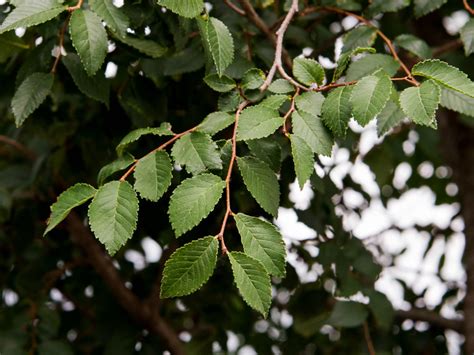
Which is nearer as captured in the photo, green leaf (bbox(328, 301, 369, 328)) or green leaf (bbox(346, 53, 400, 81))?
green leaf (bbox(346, 53, 400, 81))

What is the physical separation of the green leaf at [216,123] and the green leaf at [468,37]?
43 cm

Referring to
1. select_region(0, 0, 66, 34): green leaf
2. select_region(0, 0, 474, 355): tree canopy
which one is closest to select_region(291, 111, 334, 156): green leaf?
select_region(0, 0, 474, 355): tree canopy

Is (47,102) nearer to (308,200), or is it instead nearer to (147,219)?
(147,219)

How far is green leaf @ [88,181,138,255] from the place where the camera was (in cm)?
78

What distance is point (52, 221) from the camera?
811mm

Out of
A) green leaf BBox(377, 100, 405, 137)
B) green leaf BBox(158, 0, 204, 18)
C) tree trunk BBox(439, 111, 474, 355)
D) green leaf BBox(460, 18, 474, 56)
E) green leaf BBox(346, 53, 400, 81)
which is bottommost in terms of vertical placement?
tree trunk BBox(439, 111, 474, 355)

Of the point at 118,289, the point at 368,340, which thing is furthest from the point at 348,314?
the point at 118,289

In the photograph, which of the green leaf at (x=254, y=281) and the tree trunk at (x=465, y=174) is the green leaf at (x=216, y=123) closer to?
the green leaf at (x=254, y=281)

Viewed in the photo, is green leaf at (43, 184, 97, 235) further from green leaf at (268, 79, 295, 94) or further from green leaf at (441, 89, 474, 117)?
green leaf at (441, 89, 474, 117)

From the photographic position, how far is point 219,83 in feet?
3.06

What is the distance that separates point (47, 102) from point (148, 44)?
1.26ft

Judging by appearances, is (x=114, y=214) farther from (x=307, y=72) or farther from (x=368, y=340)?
(x=368, y=340)

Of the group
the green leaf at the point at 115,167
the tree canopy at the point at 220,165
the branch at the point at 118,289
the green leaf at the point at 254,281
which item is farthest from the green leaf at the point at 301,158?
the branch at the point at 118,289

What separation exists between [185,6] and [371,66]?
Result: 35 cm
